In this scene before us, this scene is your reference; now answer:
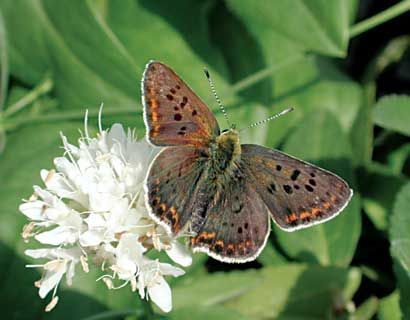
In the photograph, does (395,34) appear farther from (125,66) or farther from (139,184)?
(139,184)

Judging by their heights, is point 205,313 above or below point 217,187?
below

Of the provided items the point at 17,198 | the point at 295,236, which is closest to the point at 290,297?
the point at 295,236

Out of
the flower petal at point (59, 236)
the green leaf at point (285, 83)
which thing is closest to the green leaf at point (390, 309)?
the green leaf at point (285, 83)

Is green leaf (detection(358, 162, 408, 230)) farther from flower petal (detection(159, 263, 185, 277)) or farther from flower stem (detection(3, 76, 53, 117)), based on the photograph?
flower stem (detection(3, 76, 53, 117))

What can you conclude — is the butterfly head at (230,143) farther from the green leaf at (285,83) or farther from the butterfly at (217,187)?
the green leaf at (285,83)

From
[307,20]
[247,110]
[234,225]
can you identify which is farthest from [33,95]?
[234,225]

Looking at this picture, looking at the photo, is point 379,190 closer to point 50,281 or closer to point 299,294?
point 299,294

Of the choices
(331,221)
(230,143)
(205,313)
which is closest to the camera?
(230,143)
